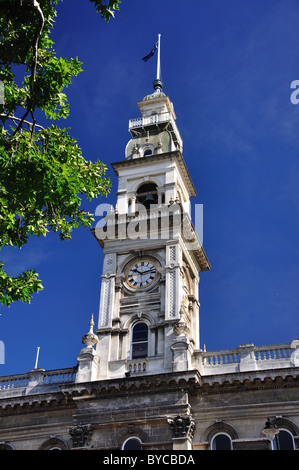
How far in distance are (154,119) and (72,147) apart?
1062 inches

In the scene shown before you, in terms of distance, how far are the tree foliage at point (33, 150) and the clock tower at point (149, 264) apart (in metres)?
14.7

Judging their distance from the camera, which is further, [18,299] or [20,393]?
[20,393]

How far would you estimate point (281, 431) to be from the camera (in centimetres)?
2877

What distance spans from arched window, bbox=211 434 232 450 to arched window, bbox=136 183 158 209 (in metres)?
16.5

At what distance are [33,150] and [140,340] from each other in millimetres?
18340

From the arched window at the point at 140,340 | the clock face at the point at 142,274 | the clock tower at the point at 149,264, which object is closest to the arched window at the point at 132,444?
the clock tower at the point at 149,264

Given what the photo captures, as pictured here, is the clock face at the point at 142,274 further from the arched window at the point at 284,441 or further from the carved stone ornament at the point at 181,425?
the arched window at the point at 284,441

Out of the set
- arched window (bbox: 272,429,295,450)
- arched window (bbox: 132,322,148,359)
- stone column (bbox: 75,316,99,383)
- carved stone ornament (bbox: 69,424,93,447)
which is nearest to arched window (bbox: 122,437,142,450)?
carved stone ornament (bbox: 69,424,93,447)

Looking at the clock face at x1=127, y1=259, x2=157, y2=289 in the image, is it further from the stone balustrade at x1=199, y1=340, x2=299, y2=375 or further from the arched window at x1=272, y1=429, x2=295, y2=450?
the arched window at x1=272, y1=429, x2=295, y2=450

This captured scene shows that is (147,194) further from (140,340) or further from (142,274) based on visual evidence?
(140,340)

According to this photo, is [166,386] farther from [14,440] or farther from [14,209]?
[14,209]

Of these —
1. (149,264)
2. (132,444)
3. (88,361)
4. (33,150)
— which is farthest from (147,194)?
(33,150)

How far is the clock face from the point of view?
36.2m
